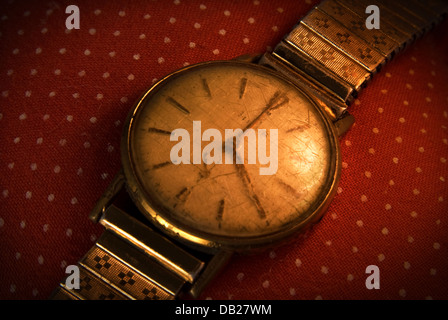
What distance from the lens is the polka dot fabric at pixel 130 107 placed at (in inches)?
38.9

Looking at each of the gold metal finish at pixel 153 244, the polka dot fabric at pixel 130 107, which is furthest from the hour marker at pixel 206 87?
the gold metal finish at pixel 153 244

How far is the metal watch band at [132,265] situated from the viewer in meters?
0.88

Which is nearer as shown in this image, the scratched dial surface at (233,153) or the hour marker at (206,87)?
the scratched dial surface at (233,153)

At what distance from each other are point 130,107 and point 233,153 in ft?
1.26

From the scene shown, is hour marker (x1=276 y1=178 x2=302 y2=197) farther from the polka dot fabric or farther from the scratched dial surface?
the polka dot fabric

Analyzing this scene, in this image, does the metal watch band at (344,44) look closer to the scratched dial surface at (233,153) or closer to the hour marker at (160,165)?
the scratched dial surface at (233,153)

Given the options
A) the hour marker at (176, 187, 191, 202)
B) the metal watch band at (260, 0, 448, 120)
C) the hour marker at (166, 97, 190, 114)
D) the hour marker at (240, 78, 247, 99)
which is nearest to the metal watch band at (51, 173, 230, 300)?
the hour marker at (176, 187, 191, 202)

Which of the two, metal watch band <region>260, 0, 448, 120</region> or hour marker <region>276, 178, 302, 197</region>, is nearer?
hour marker <region>276, 178, 302, 197</region>

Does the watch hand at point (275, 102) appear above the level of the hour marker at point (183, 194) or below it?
above

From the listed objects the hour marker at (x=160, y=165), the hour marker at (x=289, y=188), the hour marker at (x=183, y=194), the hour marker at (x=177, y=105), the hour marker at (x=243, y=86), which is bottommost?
the hour marker at (x=183, y=194)

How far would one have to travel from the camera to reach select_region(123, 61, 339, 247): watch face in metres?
0.84

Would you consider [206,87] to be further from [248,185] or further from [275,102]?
[248,185]

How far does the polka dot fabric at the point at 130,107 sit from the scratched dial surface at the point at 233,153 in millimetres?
193

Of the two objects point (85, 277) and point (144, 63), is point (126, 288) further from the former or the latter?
point (144, 63)
